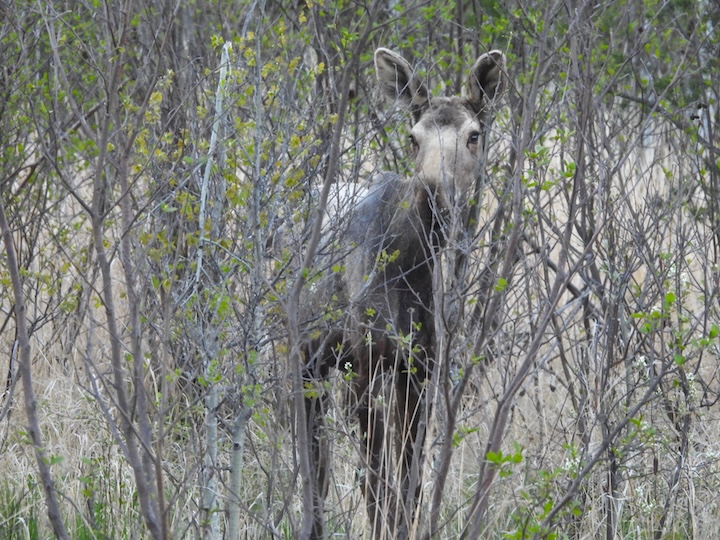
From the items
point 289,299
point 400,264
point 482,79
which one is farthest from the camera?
point 482,79

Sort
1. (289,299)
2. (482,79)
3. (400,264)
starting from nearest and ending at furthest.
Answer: (289,299) < (400,264) < (482,79)

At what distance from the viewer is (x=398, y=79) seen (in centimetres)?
617

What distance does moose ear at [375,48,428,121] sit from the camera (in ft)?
19.8

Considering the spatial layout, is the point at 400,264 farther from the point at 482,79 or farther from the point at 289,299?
the point at 289,299

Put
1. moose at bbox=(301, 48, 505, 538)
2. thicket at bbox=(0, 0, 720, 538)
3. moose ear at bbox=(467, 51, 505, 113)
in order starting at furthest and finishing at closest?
moose ear at bbox=(467, 51, 505, 113) < moose at bbox=(301, 48, 505, 538) < thicket at bbox=(0, 0, 720, 538)

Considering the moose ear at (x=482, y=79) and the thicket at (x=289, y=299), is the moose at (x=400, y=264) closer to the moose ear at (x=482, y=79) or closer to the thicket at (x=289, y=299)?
the moose ear at (x=482, y=79)

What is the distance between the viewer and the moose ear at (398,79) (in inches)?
237

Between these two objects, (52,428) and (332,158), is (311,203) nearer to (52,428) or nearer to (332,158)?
(332,158)

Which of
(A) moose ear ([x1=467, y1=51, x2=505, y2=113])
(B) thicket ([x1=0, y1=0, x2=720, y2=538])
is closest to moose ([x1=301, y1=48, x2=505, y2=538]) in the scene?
(A) moose ear ([x1=467, y1=51, x2=505, y2=113])

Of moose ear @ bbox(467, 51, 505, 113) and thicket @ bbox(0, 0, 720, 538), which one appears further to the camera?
moose ear @ bbox(467, 51, 505, 113)

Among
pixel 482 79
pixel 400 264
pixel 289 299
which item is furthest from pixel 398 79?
pixel 289 299

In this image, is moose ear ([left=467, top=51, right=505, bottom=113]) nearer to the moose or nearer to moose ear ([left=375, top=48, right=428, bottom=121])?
the moose

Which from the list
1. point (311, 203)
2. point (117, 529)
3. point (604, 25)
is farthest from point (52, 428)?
point (604, 25)

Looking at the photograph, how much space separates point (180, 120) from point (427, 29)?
8.05ft
